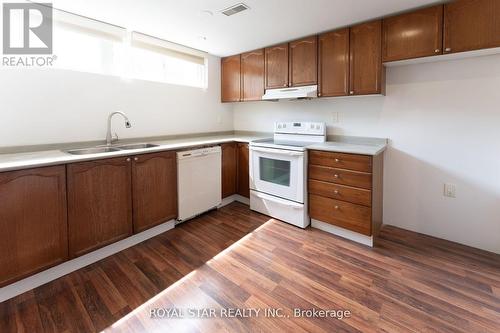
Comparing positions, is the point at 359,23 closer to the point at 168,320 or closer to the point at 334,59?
the point at 334,59

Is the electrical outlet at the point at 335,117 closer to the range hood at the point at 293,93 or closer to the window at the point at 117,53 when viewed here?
the range hood at the point at 293,93

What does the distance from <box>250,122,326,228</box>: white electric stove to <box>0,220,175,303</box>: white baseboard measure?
1.25 m

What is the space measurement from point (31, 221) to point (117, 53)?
6.24ft

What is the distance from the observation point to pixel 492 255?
226 cm

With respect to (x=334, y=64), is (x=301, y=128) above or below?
below

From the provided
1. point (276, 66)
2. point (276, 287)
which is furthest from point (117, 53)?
point (276, 287)

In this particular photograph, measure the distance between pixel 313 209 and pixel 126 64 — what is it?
2.64 meters

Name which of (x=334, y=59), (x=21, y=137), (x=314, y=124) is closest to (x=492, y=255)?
(x=314, y=124)

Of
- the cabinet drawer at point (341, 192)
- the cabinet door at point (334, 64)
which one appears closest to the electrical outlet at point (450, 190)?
the cabinet drawer at point (341, 192)

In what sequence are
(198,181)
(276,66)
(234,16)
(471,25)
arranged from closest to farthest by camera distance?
1. (471,25)
2. (234,16)
3. (198,181)
4. (276,66)

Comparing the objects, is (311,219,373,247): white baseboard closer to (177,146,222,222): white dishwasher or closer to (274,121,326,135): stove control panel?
(274,121,326,135): stove control panel

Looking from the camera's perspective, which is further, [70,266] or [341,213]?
[341,213]

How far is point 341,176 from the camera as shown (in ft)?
8.25

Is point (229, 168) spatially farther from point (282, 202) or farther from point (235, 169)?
point (282, 202)
